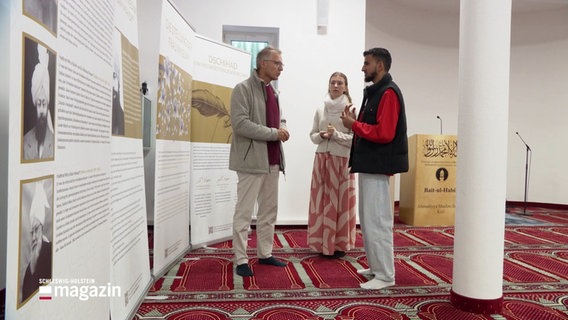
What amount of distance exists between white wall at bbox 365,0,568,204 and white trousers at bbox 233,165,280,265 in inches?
192

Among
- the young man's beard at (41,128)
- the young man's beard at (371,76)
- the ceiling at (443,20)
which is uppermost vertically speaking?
the ceiling at (443,20)

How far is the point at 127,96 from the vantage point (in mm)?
2205

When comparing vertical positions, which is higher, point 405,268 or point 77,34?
point 77,34

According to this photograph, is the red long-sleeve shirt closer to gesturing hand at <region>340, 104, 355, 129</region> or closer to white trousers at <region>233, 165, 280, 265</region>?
gesturing hand at <region>340, 104, 355, 129</region>

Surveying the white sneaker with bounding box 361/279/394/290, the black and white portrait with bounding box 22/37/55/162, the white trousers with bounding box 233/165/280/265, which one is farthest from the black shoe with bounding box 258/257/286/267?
the black and white portrait with bounding box 22/37/55/162

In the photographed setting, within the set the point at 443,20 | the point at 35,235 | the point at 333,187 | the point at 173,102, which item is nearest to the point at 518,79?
the point at 443,20

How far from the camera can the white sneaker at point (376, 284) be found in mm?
2670

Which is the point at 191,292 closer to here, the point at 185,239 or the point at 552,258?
the point at 185,239

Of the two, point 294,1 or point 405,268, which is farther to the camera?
point 294,1

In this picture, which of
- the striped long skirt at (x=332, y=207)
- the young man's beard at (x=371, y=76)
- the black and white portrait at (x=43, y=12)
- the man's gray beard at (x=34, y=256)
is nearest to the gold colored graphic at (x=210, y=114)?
the striped long skirt at (x=332, y=207)

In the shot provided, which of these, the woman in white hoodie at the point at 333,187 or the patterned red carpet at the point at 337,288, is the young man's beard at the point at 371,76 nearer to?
the woman in white hoodie at the point at 333,187

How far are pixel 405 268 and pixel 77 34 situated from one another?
2.84 m

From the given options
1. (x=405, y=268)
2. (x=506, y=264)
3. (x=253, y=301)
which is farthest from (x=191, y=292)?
(x=506, y=264)

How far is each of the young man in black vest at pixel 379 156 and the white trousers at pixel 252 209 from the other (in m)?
0.70
